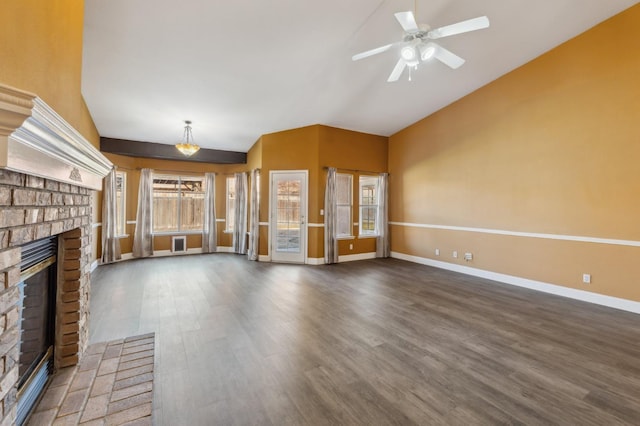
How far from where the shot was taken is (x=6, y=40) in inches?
43.5

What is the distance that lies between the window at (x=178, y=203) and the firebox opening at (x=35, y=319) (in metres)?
5.49

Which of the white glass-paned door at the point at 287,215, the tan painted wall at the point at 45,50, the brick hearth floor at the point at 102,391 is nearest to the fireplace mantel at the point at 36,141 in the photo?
the tan painted wall at the point at 45,50

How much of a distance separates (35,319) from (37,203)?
109 cm

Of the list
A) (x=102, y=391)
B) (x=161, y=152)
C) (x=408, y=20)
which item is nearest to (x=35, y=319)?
(x=102, y=391)

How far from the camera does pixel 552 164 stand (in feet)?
14.0

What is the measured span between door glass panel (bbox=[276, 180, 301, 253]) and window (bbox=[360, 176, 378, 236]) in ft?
5.86

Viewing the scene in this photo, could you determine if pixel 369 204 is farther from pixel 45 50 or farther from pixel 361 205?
pixel 45 50

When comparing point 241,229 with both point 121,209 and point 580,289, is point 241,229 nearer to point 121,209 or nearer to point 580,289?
point 121,209

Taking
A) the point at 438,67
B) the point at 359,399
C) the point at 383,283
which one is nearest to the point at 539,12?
the point at 438,67

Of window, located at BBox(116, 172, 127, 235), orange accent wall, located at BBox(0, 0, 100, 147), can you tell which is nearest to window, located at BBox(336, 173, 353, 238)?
orange accent wall, located at BBox(0, 0, 100, 147)

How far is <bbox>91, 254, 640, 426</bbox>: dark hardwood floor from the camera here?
1.76m

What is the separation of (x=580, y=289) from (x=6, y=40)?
6129 mm

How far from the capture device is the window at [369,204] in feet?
23.1

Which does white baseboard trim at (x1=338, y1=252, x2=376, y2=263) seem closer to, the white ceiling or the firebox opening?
the white ceiling
